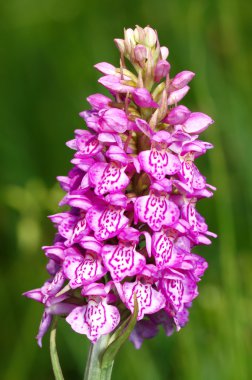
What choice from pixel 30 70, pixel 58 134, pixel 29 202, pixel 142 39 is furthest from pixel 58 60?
pixel 142 39

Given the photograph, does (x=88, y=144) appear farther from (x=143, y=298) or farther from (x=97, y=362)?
(x=97, y=362)

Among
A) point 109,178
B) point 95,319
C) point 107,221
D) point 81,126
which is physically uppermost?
point 81,126

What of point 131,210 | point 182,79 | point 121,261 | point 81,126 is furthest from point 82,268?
point 81,126

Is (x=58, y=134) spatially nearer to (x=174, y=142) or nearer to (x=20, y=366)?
(x=20, y=366)

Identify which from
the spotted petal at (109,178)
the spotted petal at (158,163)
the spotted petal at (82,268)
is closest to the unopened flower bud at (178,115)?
the spotted petal at (158,163)

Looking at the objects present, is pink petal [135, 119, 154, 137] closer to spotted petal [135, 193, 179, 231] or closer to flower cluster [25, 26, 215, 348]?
flower cluster [25, 26, 215, 348]

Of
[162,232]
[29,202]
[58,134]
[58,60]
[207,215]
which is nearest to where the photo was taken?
[162,232]
